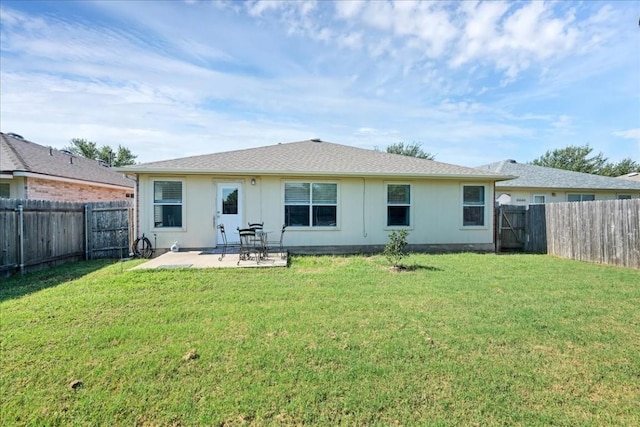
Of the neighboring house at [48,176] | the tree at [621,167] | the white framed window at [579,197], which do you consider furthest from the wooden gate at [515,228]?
the tree at [621,167]

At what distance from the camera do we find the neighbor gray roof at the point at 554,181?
17094mm

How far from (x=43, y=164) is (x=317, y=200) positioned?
1052 cm

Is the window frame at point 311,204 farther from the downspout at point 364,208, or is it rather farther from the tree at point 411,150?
the tree at point 411,150

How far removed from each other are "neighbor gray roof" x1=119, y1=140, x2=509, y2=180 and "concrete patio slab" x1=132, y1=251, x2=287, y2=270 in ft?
8.26

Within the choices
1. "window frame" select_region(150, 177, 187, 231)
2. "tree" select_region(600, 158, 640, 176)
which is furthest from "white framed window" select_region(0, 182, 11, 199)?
"tree" select_region(600, 158, 640, 176)

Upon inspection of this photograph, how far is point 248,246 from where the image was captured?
958 centimetres

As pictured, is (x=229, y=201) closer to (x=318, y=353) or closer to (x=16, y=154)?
(x=318, y=353)

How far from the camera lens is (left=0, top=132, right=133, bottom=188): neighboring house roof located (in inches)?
421

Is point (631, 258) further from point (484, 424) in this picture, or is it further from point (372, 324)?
point (484, 424)

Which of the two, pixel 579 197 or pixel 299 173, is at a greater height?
pixel 299 173

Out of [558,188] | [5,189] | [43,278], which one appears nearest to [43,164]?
[5,189]

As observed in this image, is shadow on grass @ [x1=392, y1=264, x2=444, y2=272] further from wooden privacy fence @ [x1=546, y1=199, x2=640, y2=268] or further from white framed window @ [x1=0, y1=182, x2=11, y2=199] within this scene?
white framed window @ [x1=0, y1=182, x2=11, y2=199]

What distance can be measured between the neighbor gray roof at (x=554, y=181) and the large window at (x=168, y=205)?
15.2 m

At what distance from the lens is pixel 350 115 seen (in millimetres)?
19609
